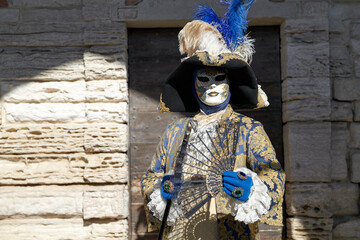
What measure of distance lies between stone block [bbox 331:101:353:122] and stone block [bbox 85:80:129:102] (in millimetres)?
1845

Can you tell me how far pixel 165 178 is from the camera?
96.3 inches

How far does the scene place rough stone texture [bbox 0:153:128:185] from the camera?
3805 mm

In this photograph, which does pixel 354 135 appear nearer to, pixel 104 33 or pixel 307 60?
pixel 307 60

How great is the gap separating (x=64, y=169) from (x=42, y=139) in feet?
1.08

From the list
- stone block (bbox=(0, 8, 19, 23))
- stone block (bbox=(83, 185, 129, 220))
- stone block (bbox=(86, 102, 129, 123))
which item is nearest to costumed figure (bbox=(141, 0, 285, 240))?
stone block (bbox=(86, 102, 129, 123))

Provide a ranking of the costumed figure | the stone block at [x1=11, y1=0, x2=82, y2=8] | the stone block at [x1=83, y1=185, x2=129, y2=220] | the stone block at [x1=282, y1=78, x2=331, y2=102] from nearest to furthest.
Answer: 1. the costumed figure
2. the stone block at [x1=83, y1=185, x2=129, y2=220]
3. the stone block at [x1=282, y1=78, x2=331, y2=102]
4. the stone block at [x1=11, y1=0, x2=82, y2=8]

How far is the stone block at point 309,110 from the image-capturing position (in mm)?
3838

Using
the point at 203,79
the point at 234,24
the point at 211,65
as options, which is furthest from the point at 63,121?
the point at 234,24

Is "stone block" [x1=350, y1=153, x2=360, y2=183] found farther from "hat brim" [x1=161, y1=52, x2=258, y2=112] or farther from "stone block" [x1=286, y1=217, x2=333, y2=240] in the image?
"hat brim" [x1=161, y1=52, x2=258, y2=112]

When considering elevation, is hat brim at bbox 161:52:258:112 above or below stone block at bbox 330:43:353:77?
below

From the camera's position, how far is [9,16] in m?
3.96

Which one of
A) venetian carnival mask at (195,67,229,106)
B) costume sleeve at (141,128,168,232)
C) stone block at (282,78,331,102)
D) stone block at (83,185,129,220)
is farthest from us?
stone block at (282,78,331,102)

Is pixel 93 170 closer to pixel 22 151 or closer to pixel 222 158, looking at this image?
pixel 22 151

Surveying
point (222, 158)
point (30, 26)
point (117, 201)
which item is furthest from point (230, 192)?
point (30, 26)
